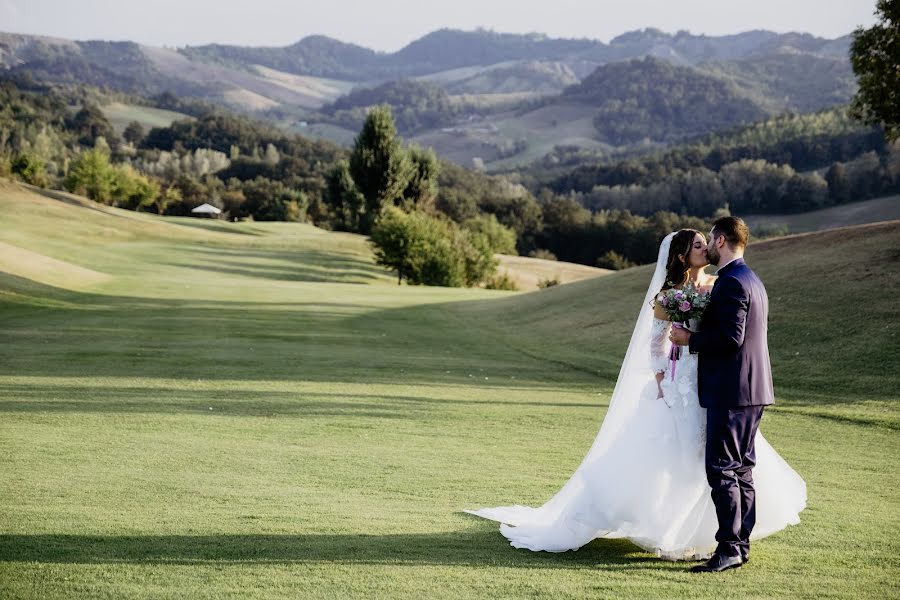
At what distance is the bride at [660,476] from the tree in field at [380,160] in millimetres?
85501

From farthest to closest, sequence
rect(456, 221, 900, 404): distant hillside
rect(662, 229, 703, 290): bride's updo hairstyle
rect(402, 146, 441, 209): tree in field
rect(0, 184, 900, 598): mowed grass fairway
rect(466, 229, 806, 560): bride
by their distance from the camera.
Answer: rect(402, 146, 441, 209): tree in field, rect(456, 221, 900, 404): distant hillside, rect(662, 229, 703, 290): bride's updo hairstyle, rect(466, 229, 806, 560): bride, rect(0, 184, 900, 598): mowed grass fairway

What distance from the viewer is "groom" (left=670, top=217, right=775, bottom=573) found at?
741 cm

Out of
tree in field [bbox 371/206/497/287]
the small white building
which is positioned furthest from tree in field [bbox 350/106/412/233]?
the small white building

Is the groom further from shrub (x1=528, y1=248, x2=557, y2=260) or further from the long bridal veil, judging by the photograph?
shrub (x1=528, y1=248, x2=557, y2=260)

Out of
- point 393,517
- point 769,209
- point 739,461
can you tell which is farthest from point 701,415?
point 769,209

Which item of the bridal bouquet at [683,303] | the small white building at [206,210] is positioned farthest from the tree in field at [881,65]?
the small white building at [206,210]

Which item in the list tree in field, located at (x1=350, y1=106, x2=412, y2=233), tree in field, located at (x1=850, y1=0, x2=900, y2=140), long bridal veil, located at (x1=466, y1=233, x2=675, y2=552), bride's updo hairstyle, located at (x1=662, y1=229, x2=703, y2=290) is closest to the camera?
long bridal veil, located at (x1=466, y1=233, x2=675, y2=552)

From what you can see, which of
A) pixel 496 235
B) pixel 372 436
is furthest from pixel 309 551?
pixel 496 235

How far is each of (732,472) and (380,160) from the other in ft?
288

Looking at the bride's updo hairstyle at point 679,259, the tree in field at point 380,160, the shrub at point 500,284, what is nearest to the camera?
the bride's updo hairstyle at point 679,259

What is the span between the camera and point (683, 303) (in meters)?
7.64

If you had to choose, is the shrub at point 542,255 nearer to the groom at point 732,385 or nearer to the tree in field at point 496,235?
the tree in field at point 496,235

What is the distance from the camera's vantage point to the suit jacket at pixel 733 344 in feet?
24.5

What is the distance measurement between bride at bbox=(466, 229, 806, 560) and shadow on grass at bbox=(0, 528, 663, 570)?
184 mm
